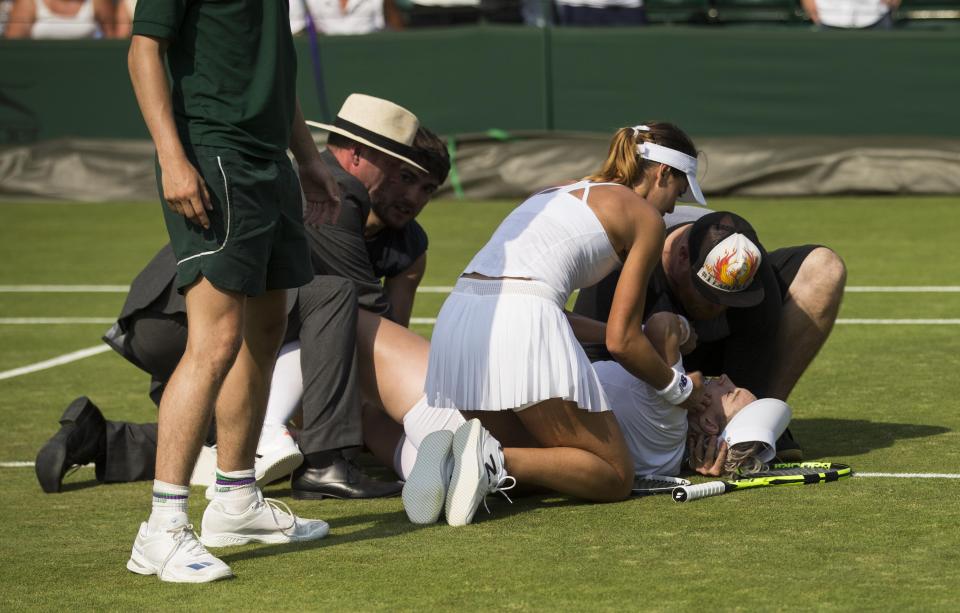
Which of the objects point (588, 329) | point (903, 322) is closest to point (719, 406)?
point (588, 329)

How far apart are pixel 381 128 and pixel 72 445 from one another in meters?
1.61

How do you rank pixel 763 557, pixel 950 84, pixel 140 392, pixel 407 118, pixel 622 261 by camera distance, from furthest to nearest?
pixel 950 84, pixel 140 392, pixel 407 118, pixel 622 261, pixel 763 557

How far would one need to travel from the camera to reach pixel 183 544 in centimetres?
401

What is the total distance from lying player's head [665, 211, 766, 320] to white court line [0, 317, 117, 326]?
15.3ft

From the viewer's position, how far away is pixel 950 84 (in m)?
14.3

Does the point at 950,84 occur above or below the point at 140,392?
above

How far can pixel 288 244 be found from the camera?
4.20 meters

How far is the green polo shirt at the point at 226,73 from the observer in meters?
4.02

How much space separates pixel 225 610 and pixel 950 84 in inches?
471

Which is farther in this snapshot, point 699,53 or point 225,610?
point 699,53

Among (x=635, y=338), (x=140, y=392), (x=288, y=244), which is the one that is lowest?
(x=140, y=392)

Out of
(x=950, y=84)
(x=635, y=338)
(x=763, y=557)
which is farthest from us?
(x=950, y=84)

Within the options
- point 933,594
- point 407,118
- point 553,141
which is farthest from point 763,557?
point 553,141

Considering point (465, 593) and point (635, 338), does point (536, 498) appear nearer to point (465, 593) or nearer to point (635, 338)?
point (635, 338)
